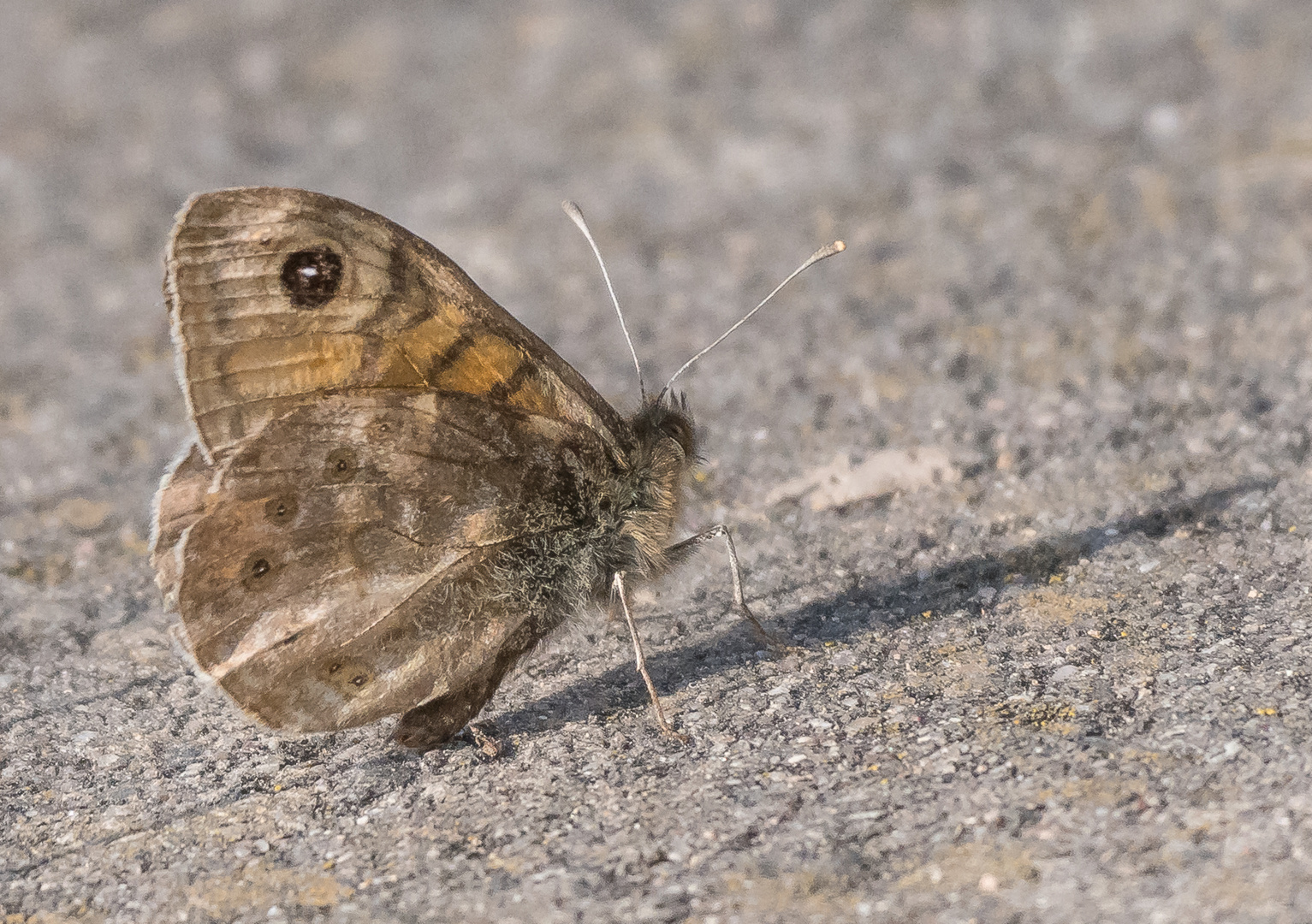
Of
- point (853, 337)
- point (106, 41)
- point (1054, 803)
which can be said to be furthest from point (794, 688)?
point (106, 41)

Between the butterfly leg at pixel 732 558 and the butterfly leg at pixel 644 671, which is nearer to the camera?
the butterfly leg at pixel 644 671

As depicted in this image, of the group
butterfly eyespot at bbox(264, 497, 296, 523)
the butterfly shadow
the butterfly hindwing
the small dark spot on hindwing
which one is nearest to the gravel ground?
the butterfly shadow

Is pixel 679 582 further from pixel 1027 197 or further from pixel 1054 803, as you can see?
pixel 1027 197

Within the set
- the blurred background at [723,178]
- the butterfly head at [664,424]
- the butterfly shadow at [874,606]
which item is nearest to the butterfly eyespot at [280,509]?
the butterfly shadow at [874,606]

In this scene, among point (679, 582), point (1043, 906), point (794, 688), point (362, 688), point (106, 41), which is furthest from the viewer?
point (106, 41)

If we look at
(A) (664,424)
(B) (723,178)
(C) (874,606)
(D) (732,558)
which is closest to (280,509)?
(A) (664,424)

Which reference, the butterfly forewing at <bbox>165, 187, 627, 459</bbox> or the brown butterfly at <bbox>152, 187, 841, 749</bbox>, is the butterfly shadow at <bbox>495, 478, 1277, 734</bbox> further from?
the butterfly forewing at <bbox>165, 187, 627, 459</bbox>

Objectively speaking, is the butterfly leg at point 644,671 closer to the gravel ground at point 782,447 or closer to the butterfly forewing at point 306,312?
the gravel ground at point 782,447

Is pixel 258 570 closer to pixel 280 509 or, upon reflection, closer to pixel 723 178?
pixel 280 509
